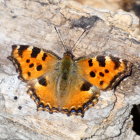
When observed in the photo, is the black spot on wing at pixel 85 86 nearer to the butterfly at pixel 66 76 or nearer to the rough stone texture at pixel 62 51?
the butterfly at pixel 66 76

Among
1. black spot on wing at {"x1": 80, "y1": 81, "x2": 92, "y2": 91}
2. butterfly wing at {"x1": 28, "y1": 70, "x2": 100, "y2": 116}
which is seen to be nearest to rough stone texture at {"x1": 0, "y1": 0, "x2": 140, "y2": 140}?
butterfly wing at {"x1": 28, "y1": 70, "x2": 100, "y2": 116}

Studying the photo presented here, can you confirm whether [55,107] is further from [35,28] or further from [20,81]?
[35,28]

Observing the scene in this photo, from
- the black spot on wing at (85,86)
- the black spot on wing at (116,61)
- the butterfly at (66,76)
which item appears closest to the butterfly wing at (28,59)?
the butterfly at (66,76)

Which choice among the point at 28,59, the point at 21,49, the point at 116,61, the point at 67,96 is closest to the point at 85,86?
the point at 67,96

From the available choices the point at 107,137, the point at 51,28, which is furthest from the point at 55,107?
the point at 51,28

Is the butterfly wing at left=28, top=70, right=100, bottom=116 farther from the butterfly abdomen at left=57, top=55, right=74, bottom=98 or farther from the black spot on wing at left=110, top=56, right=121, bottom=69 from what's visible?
the black spot on wing at left=110, top=56, right=121, bottom=69

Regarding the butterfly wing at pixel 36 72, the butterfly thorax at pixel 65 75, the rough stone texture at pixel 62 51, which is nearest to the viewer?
the rough stone texture at pixel 62 51
